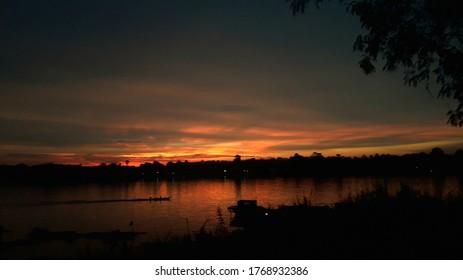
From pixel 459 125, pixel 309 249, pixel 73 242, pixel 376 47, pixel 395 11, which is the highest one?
pixel 395 11

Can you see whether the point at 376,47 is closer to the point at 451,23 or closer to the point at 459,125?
the point at 451,23

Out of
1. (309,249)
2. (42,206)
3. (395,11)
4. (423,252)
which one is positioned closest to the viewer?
(423,252)

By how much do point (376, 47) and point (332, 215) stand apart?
4.65 metres

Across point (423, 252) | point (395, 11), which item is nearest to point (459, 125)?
point (395, 11)

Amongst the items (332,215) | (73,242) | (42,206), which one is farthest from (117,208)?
(332,215)

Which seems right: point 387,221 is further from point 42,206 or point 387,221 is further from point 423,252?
point 42,206

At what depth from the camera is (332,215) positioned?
11.6 metres
